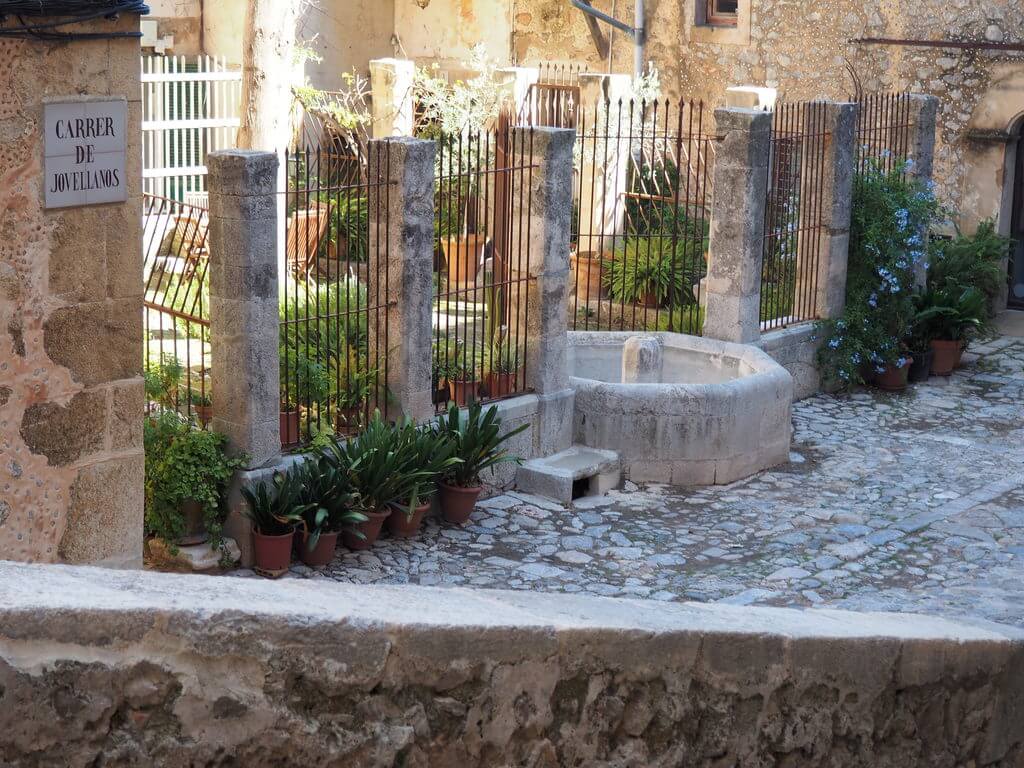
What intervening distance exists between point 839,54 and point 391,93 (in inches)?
189

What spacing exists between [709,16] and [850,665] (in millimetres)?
14346

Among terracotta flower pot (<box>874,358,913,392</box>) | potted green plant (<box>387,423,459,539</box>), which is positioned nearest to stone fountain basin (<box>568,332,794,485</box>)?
potted green plant (<box>387,423,459,539</box>)

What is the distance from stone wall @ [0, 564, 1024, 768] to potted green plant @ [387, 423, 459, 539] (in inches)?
183

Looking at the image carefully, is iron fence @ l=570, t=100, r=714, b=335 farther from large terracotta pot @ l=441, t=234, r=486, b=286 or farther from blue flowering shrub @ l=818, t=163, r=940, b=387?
blue flowering shrub @ l=818, t=163, r=940, b=387

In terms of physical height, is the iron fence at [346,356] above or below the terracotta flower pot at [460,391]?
above

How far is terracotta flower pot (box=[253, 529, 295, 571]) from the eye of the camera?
7.53 meters

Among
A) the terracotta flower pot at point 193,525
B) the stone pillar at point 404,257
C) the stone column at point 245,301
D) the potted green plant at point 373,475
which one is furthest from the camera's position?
the stone pillar at point 404,257

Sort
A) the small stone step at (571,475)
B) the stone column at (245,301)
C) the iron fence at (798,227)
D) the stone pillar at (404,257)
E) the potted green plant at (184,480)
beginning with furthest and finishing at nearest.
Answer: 1. the iron fence at (798,227)
2. the small stone step at (571,475)
3. the stone pillar at (404,257)
4. the potted green plant at (184,480)
5. the stone column at (245,301)

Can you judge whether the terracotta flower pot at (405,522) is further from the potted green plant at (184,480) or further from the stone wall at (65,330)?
the stone wall at (65,330)

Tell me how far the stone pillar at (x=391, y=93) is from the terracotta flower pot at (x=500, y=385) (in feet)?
23.6

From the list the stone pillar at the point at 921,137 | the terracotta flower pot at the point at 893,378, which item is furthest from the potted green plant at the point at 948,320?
the terracotta flower pot at the point at 893,378

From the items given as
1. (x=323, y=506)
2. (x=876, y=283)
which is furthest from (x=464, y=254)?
(x=323, y=506)

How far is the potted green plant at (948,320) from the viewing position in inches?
499

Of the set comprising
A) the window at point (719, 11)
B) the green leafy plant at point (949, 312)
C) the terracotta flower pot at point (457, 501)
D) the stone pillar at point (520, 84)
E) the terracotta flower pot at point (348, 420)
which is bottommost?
the terracotta flower pot at point (457, 501)
